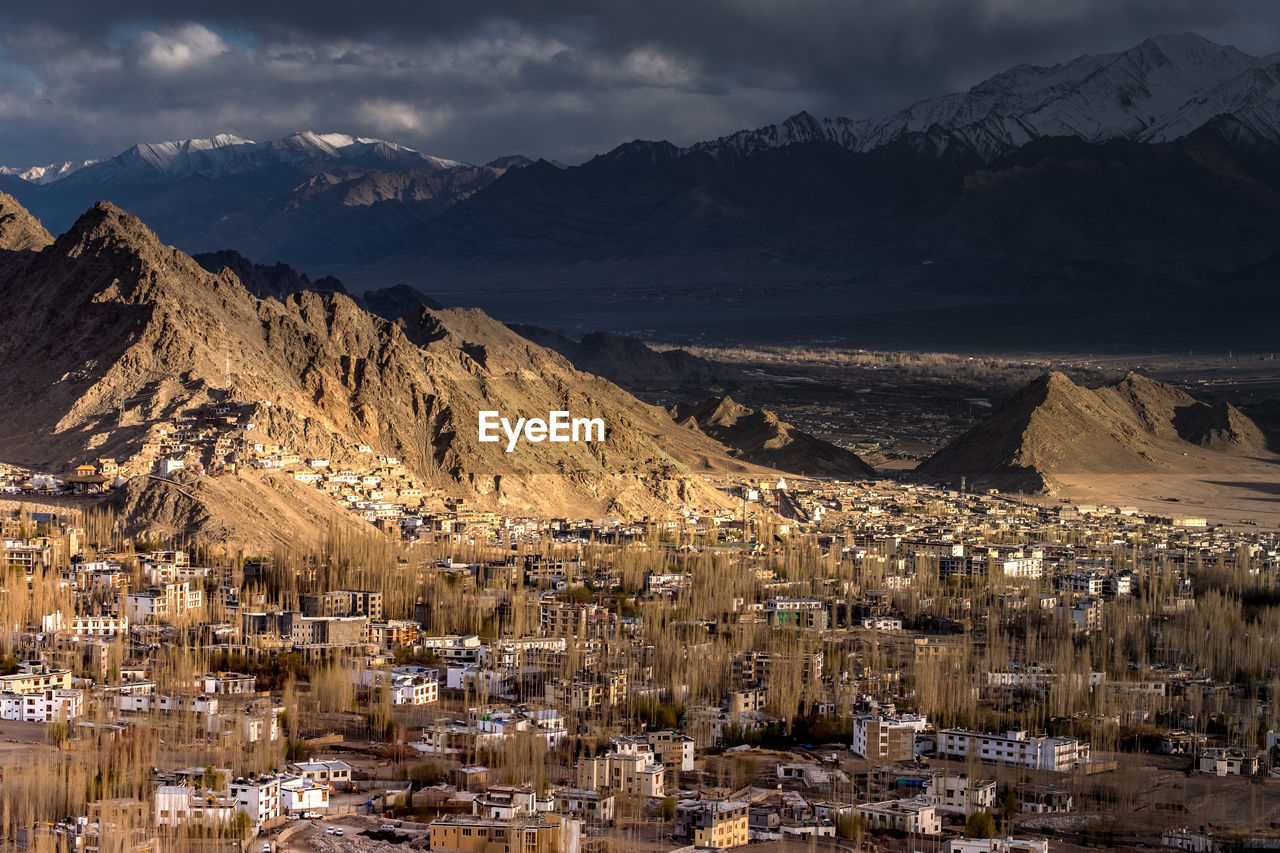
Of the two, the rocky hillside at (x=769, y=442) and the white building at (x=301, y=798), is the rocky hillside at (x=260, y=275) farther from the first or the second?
the white building at (x=301, y=798)

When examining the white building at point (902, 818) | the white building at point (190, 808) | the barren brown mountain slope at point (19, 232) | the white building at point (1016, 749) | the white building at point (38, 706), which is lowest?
the white building at point (902, 818)

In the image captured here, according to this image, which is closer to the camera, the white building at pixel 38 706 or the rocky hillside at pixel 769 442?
the white building at pixel 38 706

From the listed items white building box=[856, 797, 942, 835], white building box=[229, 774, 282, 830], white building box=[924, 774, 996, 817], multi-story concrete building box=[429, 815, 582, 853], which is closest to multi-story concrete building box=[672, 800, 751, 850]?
multi-story concrete building box=[429, 815, 582, 853]

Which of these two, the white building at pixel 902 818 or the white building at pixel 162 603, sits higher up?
the white building at pixel 162 603

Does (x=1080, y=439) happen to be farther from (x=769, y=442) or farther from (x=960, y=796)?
(x=960, y=796)

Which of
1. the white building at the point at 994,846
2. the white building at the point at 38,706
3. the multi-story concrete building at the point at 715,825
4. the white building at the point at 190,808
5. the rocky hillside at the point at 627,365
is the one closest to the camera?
the white building at the point at 994,846

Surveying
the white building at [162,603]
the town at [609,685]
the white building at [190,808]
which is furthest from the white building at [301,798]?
the white building at [162,603]

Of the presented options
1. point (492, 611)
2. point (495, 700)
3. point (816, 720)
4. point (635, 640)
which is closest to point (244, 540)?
point (492, 611)
